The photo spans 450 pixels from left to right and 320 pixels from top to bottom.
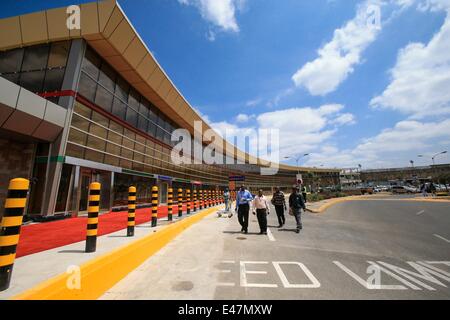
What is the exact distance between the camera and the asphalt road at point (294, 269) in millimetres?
3400

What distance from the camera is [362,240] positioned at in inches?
288

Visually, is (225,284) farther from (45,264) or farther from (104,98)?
(104,98)

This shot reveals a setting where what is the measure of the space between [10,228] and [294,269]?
186 inches

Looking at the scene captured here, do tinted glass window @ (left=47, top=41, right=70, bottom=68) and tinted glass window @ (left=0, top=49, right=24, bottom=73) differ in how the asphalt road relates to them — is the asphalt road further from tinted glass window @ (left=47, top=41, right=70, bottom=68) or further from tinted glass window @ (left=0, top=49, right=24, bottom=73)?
tinted glass window @ (left=0, top=49, right=24, bottom=73)

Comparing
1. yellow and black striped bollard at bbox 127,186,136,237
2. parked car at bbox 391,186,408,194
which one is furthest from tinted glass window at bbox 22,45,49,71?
parked car at bbox 391,186,408,194

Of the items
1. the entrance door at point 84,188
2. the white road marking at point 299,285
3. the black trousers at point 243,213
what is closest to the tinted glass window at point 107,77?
the entrance door at point 84,188

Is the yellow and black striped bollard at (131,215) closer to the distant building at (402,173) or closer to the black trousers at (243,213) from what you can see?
the black trousers at (243,213)

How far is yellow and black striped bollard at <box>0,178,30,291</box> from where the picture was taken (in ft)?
8.95

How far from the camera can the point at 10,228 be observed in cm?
285

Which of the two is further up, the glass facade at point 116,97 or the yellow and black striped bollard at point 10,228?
the glass facade at point 116,97

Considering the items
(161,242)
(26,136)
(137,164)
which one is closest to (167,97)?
(137,164)

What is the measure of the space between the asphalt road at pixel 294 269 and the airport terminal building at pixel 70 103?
27.0 ft

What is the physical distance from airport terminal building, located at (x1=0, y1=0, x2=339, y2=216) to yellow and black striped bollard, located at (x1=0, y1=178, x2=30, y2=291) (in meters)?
7.78

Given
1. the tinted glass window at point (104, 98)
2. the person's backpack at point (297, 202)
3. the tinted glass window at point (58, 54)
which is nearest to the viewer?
the person's backpack at point (297, 202)
